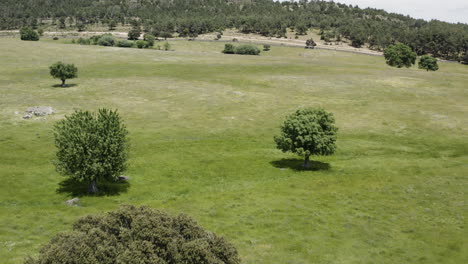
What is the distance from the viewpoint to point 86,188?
59.2m

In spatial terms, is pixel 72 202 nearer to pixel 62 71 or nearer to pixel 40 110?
pixel 40 110

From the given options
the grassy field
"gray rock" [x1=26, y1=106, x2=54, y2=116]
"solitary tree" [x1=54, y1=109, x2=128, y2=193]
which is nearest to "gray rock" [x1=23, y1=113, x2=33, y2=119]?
"gray rock" [x1=26, y1=106, x2=54, y2=116]

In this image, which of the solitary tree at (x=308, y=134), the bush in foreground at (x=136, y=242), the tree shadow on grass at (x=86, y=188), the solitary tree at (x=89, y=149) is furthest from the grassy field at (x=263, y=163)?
the bush in foreground at (x=136, y=242)

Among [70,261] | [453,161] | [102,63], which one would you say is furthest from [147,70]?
[70,261]

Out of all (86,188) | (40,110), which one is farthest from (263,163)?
(40,110)

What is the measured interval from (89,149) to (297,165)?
117ft

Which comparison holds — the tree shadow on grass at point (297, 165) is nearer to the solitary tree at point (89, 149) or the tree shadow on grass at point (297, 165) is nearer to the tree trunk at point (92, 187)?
the solitary tree at point (89, 149)

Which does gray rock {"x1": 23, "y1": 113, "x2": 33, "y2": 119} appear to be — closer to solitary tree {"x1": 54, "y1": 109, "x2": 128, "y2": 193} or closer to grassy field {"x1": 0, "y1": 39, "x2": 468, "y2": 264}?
grassy field {"x1": 0, "y1": 39, "x2": 468, "y2": 264}

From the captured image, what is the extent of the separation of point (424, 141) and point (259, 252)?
192 feet

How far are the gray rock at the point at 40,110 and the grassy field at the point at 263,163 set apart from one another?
7.96 feet

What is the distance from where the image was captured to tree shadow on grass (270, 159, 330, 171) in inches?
2766

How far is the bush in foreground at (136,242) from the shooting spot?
24.3 meters

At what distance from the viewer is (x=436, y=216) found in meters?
50.7

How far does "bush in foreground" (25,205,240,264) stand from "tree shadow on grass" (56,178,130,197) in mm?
30805
